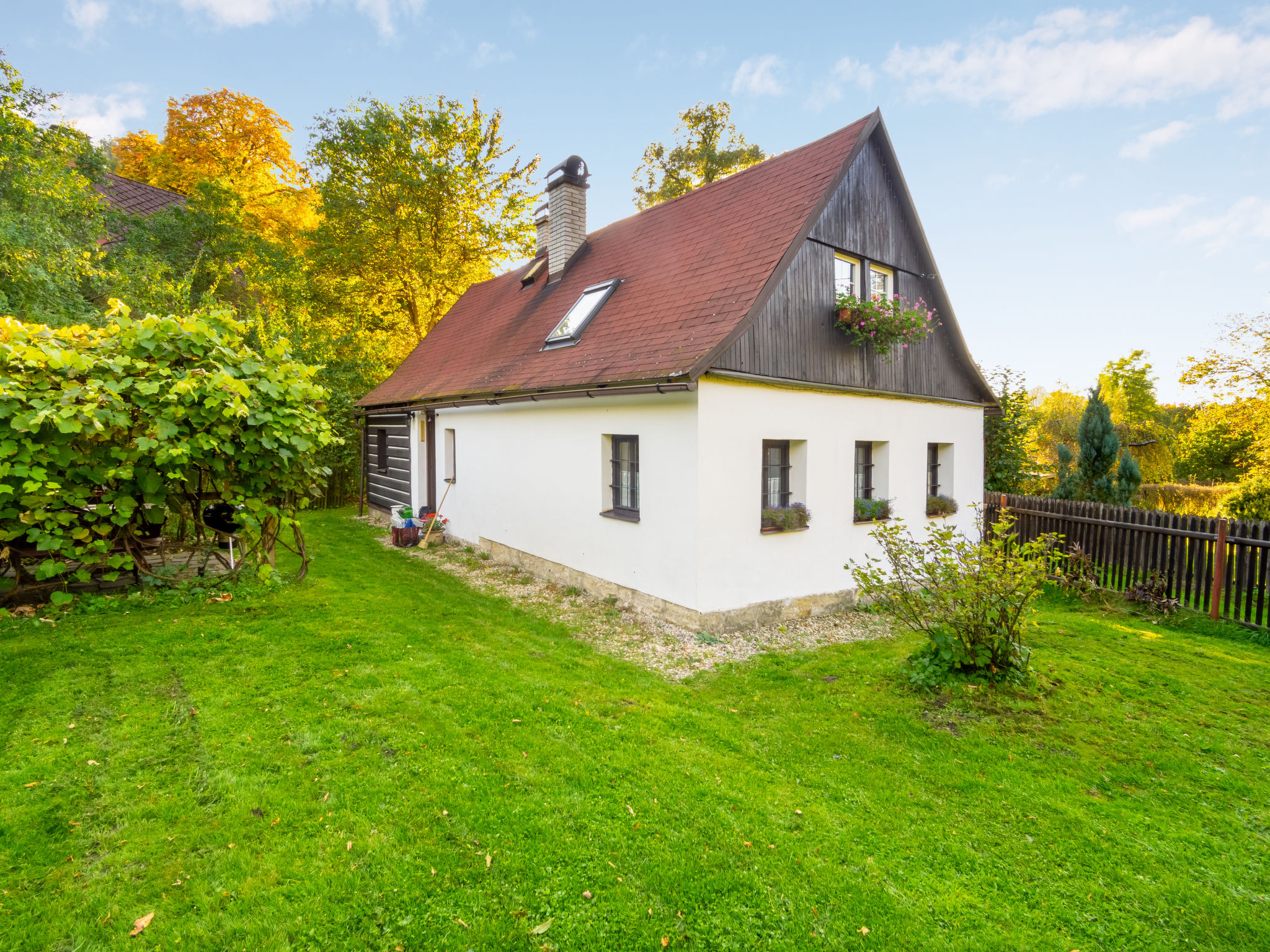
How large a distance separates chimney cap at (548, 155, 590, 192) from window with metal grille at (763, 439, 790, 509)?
8.27 meters

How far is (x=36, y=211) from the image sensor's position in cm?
927

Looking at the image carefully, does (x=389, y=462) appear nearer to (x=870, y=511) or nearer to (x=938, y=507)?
(x=870, y=511)

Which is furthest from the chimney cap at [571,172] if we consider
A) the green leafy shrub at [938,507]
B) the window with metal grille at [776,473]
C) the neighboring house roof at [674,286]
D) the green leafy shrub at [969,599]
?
the green leafy shrub at [969,599]

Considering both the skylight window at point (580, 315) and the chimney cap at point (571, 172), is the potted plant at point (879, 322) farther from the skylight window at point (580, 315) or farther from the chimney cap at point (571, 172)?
the chimney cap at point (571, 172)

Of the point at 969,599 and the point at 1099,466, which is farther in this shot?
the point at 1099,466

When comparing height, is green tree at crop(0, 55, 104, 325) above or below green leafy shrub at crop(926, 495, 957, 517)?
above

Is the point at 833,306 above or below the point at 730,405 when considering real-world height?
above

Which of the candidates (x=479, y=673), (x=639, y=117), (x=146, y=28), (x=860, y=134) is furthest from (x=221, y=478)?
(x=146, y=28)

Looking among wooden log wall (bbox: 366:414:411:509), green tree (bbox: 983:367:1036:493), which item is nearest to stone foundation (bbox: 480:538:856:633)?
green tree (bbox: 983:367:1036:493)

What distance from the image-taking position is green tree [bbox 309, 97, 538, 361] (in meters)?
19.5

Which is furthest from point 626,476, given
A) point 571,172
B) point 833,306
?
point 571,172

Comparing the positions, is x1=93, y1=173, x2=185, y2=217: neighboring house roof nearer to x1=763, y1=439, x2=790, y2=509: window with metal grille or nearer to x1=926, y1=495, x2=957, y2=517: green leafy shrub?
x1=763, y1=439, x2=790, y2=509: window with metal grille

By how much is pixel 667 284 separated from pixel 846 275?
9.17 feet

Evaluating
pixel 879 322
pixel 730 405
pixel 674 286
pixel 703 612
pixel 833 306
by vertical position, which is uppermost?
pixel 674 286
